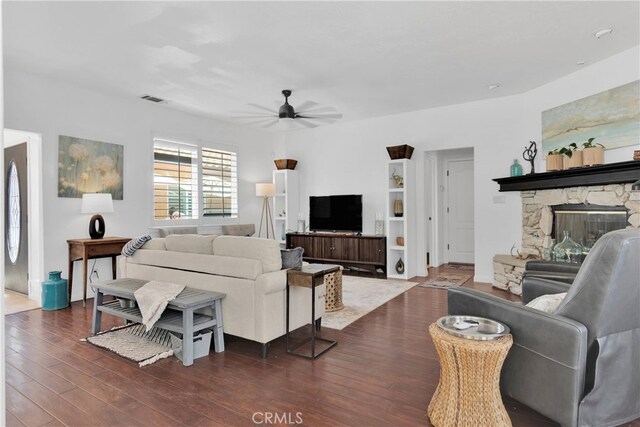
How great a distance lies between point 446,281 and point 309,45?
162 inches

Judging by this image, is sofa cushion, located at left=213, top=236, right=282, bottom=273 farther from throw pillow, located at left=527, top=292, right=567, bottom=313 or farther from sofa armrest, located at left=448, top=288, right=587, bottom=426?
throw pillow, located at left=527, top=292, right=567, bottom=313

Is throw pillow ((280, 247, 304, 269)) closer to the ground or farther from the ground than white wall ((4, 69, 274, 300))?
closer to the ground

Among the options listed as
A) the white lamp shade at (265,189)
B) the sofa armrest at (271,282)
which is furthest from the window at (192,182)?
the sofa armrest at (271,282)

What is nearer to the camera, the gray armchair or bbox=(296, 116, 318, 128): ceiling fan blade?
the gray armchair

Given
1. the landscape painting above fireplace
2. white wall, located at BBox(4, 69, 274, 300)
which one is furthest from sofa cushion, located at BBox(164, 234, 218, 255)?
the landscape painting above fireplace

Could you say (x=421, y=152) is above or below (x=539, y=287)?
above

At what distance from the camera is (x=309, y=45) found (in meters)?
3.83

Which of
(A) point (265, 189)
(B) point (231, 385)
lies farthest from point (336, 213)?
(B) point (231, 385)

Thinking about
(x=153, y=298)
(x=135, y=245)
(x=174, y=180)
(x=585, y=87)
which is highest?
(x=585, y=87)

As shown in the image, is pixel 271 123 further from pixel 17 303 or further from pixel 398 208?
pixel 17 303

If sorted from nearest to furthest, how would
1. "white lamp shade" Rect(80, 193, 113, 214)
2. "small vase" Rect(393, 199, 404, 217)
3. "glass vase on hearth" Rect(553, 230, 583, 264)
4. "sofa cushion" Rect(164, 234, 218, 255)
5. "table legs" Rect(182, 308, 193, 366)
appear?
"table legs" Rect(182, 308, 193, 366), "sofa cushion" Rect(164, 234, 218, 255), "glass vase on hearth" Rect(553, 230, 583, 264), "white lamp shade" Rect(80, 193, 113, 214), "small vase" Rect(393, 199, 404, 217)

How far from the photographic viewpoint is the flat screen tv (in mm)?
6965

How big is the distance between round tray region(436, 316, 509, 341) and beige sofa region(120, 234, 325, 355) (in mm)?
1413

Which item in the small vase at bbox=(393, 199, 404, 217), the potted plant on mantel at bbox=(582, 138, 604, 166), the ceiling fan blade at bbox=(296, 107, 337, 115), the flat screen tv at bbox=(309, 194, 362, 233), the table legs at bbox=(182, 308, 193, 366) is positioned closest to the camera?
the table legs at bbox=(182, 308, 193, 366)
